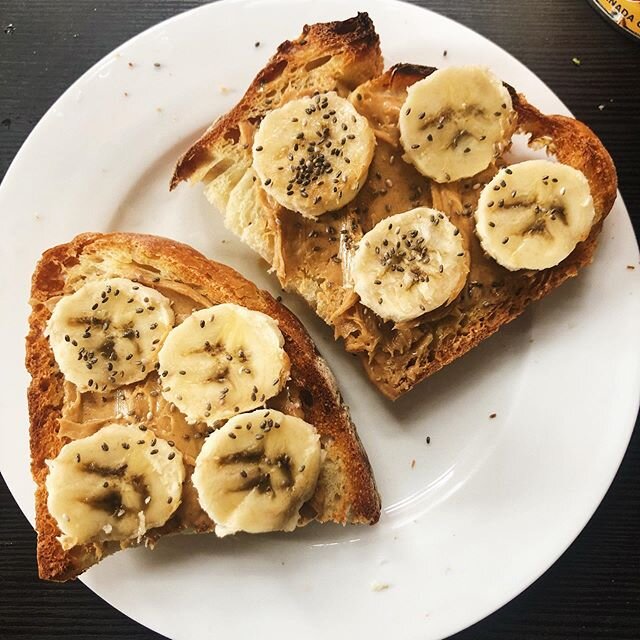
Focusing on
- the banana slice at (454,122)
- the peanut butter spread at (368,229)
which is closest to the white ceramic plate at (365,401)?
the peanut butter spread at (368,229)

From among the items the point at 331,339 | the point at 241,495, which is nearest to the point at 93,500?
the point at 241,495

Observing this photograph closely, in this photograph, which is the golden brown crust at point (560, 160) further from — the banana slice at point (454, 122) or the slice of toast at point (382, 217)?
the banana slice at point (454, 122)

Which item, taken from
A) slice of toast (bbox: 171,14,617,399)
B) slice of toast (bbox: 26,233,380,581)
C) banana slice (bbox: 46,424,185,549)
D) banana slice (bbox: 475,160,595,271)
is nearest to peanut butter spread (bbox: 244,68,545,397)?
slice of toast (bbox: 171,14,617,399)

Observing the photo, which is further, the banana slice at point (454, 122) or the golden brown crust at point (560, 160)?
the golden brown crust at point (560, 160)

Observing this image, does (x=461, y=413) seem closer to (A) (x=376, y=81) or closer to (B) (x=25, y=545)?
(A) (x=376, y=81)

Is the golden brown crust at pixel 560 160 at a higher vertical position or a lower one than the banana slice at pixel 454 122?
lower

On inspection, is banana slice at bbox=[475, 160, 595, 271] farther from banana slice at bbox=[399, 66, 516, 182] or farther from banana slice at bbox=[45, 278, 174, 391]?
banana slice at bbox=[45, 278, 174, 391]

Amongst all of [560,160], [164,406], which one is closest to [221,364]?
[164,406]
